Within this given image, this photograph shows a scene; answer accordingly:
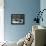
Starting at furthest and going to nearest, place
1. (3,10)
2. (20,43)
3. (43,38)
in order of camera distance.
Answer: (3,10)
(20,43)
(43,38)

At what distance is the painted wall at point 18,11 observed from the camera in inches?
215

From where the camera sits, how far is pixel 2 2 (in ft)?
18.0

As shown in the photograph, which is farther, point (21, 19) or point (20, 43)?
point (21, 19)

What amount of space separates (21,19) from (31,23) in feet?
1.48

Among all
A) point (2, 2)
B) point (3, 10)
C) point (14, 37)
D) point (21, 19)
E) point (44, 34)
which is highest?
point (2, 2)

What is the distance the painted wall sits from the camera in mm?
5473

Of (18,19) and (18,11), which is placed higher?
(18,11)

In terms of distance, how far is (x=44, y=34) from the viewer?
2742 millimetres

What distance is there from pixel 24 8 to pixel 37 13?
58 cm

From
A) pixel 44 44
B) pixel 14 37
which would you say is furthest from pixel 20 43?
pixel 14 37

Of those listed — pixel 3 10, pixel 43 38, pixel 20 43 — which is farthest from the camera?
pixel 3 10

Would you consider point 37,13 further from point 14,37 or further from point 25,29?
point 14,37

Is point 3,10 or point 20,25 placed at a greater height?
point 3,10

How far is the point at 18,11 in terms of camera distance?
5.51 meters
